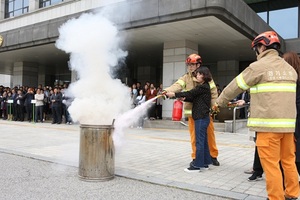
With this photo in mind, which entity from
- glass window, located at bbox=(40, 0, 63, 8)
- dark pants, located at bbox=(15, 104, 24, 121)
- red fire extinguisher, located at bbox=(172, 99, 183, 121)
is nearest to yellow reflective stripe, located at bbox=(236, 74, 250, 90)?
red fire extinguisher, located at bbox=(172, 99, 183, 121)

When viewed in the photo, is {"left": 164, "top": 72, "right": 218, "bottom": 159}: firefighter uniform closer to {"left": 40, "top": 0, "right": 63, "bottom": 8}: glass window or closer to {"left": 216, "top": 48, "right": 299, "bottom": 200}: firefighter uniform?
{"left": 216, "top": 48, "right": 299, "bottom": 200}: firefighter uniform

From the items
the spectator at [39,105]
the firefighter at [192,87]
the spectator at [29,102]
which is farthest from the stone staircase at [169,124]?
the spectator at [29,102]

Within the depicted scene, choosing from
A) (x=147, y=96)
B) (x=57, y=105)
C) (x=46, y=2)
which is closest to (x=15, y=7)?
(x=46, y=2)

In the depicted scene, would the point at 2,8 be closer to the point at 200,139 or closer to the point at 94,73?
the point at 94,73

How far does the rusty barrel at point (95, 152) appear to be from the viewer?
15.8 feet

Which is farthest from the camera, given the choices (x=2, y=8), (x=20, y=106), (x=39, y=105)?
(x=2, y=8)

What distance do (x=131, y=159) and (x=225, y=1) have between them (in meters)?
7.30

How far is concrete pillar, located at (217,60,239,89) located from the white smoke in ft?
54.6

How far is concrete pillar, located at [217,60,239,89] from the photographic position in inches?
838

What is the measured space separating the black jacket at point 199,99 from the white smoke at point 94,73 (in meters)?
1.13

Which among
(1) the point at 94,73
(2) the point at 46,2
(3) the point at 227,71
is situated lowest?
(1) the point at 94,73

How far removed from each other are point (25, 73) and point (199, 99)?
71.8ft

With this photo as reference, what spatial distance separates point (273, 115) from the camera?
11.8 ft

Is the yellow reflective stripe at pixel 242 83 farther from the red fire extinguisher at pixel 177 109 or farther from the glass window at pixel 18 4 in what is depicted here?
the glass window at pixel 18 4
